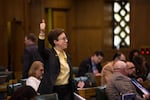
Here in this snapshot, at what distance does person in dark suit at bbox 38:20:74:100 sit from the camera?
449 cm

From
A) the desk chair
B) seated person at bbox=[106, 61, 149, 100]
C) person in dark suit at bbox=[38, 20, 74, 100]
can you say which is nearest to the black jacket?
person in dark suit at bbox=[38, 20, 74, 100]

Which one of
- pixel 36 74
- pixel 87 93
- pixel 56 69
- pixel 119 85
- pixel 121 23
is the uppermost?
pixel 121 23

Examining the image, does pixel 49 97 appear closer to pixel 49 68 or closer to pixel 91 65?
pixel 49 68

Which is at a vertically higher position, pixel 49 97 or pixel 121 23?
pixel 121 23

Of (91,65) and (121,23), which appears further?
(121,23)

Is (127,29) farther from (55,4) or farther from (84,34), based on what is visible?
(55,4)

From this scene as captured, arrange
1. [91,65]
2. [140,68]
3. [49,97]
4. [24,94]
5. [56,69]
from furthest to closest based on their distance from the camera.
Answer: [91,65], [140,68], [56,69], [49,97], [24,94]

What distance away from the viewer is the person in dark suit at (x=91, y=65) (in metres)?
9.02

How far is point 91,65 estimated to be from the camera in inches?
363

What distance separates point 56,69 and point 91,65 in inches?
187

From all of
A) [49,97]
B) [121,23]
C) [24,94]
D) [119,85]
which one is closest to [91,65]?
[119,85]

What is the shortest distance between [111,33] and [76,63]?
5.26 ft

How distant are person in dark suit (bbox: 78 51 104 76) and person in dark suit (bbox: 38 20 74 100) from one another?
4.28 meters

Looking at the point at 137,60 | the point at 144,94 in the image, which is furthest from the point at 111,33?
the point at 144,94
